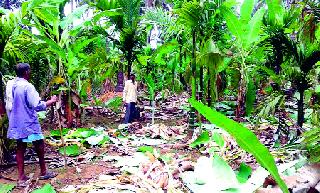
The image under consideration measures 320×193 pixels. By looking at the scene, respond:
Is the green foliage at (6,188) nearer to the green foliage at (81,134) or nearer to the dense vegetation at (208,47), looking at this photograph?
the dense vegetation at (208,47)

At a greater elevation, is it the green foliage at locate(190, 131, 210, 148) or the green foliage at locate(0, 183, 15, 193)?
the green foliage at locate(190, 131, 210, 148)

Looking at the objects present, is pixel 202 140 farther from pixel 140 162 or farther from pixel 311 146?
pixel 311 146

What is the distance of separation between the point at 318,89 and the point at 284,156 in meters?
0.76

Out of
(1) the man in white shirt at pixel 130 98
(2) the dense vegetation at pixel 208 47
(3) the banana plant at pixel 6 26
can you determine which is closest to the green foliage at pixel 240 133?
(2) the dense vegetation at pixel 208 47

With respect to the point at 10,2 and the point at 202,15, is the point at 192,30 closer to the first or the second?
the point at 202,15

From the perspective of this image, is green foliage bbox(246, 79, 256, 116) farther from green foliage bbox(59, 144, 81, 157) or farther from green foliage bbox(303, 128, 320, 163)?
green foliage bbox(303, 128, 320, 163)

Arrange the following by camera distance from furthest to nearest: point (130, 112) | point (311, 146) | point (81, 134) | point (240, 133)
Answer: point (130, 112) < point (81, 134) < point (311, 146) < point (240, 133)

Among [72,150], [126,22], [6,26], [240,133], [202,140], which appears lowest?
[72,150]

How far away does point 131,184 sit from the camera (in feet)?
Result: 11.3

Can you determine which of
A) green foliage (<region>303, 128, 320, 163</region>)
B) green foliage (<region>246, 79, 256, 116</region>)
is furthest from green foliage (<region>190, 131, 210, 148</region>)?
Answer: green foliage (<region>303, 128, 320, 163</region>)

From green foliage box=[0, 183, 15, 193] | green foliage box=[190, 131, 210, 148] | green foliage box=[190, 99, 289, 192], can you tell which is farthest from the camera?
green foliage box=[190, 131, 210, 148]

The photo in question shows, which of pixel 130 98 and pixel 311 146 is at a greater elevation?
pixel 311 146

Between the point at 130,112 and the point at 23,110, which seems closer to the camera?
the point at 23,110

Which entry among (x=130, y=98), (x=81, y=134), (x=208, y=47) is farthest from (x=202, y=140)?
(x=130, y=98)
